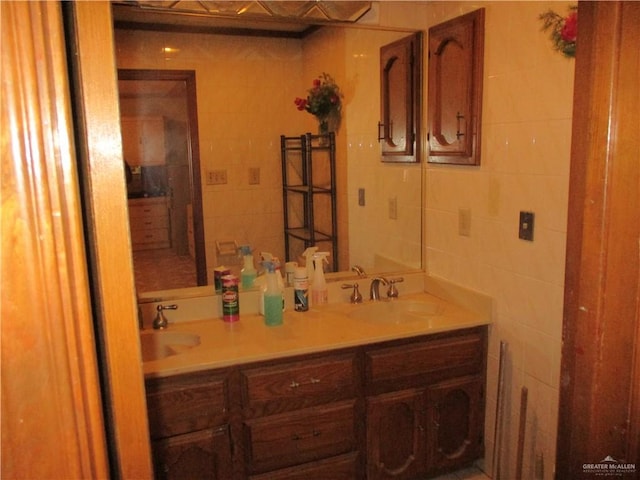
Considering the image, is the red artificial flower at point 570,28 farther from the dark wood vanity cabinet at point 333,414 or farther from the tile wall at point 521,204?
the dark wood vanity cabinet at point 333,414

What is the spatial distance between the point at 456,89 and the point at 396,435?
1485 millimetres

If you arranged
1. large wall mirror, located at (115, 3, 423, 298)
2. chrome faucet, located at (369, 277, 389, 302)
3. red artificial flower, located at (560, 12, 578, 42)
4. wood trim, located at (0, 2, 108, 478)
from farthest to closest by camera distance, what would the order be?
1. chrome faucet, located at (369, 277, 389, 302)
2. large wall mirror, located at (115, 3, 423, 298)
3. red artificial flower, located at (560, 12, 578, 42)
4. wood trim, located at (0, 2, 108, 478)

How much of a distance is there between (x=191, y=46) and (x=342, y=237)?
111 cm

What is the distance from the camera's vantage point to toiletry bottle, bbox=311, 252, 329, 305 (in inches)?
92.1

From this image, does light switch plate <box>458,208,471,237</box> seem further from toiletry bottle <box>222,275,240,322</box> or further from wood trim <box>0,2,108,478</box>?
wood trim <box>0,2,108,478</box>

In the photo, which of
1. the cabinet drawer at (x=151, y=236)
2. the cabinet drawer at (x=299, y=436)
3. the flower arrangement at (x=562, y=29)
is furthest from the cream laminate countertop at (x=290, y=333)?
the flower arrangement at (x=562, y=29)

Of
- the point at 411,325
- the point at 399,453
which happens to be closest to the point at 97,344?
the point at 411,325

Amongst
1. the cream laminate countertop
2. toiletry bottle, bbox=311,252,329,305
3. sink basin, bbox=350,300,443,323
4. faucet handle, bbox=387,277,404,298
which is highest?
toiletry bottle, bbox=311,252,329,305

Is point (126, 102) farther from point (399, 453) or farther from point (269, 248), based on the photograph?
point (399, 453)

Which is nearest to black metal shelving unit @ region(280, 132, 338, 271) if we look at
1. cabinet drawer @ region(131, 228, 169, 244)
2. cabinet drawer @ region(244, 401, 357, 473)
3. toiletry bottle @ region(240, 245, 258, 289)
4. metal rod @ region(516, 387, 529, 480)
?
toiletry bottle @ region(240, 245, 258, 289)

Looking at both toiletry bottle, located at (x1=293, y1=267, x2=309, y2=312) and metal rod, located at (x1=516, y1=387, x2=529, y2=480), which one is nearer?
metal rod, located at (x1=516, y1=387, x2=529, y2=480)

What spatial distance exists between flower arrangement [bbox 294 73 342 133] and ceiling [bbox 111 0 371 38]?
9.2 inches

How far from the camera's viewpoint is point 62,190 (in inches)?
19.5

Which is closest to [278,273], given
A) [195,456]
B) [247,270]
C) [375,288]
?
[247,270]
